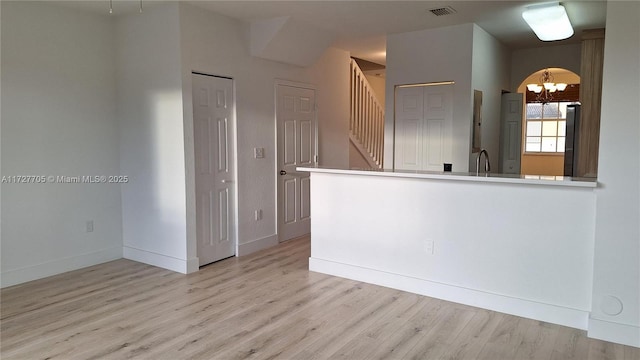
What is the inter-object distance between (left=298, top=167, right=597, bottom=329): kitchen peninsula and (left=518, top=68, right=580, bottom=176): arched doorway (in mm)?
6125

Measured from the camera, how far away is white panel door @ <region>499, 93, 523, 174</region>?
→ 638cm

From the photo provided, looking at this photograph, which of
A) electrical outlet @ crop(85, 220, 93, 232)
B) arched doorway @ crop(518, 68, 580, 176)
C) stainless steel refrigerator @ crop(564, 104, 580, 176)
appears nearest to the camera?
electrical outlet @ crop(85, 220, 93, 232)

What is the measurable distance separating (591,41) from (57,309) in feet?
19.8

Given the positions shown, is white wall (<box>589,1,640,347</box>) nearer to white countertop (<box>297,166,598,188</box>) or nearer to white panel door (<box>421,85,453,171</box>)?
white countertop (<box>297,166,598,188</box>)

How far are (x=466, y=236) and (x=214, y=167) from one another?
264 centimetres

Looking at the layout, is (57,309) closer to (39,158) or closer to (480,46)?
(39,158)

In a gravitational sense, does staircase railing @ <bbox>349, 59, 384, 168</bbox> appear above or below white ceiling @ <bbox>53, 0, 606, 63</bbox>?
below

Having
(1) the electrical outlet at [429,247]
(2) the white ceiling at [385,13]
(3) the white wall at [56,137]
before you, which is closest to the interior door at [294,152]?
(2) the white ceiling at [385,13]

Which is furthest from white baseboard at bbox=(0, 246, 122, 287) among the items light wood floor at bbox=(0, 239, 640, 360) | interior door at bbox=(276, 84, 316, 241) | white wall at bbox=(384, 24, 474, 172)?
white wall at bbox=(384, 24, 474, 172)

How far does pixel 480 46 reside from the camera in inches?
207

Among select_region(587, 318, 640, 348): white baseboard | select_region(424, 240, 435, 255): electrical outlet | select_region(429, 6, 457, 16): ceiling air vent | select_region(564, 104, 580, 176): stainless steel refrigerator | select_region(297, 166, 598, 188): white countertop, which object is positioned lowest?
select_region(587, 318, 640, 348): white baseboard

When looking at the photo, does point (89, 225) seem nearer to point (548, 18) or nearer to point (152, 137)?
point (152, 137)

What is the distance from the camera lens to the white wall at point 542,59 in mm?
6215

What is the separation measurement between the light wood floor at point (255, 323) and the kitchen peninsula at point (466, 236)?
16 cm
